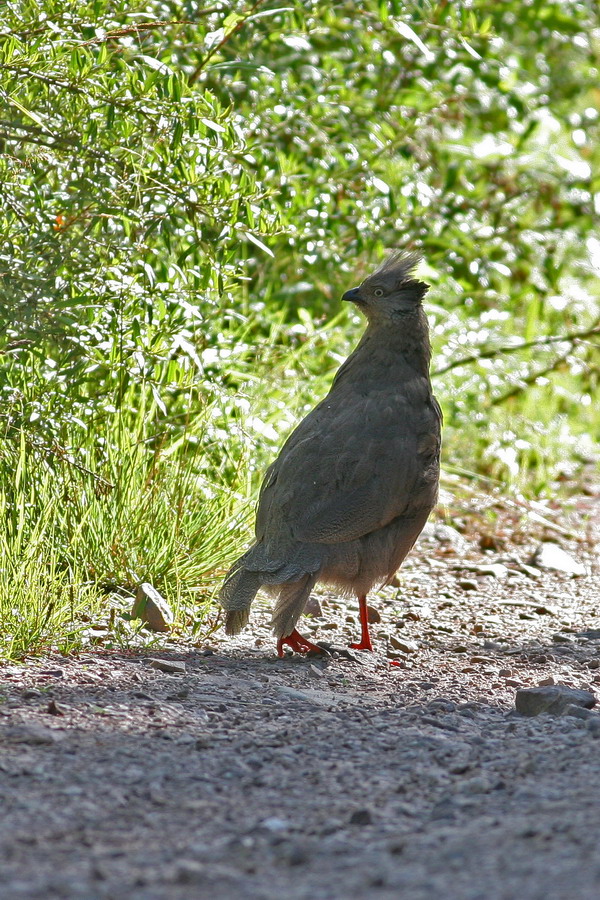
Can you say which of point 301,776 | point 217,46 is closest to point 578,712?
point 301,776

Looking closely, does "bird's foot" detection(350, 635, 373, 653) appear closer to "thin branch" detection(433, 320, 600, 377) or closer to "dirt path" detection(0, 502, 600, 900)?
"dirt path" detection(0, 502, 600, 900)

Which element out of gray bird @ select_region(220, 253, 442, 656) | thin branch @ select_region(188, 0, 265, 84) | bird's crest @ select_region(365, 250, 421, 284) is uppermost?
thin branch @ select_region(188, 0, 265, 84)

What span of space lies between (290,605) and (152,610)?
1.97ft

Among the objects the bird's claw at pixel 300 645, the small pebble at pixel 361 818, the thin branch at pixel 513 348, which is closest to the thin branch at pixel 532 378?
the thin branch at pixel 513 348

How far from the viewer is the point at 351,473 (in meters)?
4.81

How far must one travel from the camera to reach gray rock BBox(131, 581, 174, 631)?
4.76m

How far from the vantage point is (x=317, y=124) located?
6.70 meters

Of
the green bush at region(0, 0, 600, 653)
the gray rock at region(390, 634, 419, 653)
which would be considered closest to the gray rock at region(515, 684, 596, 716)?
the gray rock at region(390, 634, 419, 653)

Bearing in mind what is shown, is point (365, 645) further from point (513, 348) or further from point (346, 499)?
point (513, 348)

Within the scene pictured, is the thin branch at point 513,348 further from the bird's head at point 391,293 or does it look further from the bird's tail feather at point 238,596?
the bird's tail feather at point 238,596

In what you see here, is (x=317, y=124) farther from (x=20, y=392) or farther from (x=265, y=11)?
(x=20, y=392)

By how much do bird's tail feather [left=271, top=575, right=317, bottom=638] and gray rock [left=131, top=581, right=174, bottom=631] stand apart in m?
0.47

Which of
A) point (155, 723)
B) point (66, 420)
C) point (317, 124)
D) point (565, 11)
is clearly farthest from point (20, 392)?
point (565, 11)

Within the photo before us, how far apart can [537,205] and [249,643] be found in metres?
5.81
